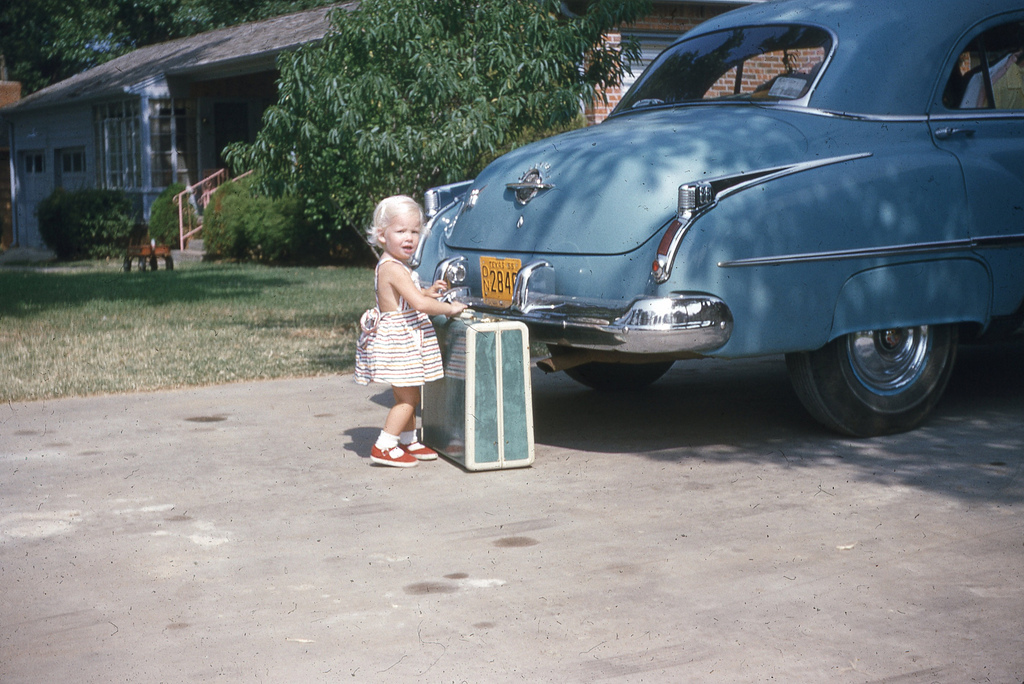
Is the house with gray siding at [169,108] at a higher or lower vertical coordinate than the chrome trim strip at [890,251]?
higher

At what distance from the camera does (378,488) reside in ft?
17.0

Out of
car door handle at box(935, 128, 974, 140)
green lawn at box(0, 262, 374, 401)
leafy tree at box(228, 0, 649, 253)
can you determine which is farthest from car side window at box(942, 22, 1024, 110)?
green lawn at box(0, 262, 374, 401)

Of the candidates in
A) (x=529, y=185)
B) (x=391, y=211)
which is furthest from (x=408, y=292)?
(x=529, y=185)

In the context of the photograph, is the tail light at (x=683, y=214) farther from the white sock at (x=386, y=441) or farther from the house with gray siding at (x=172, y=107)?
the house with gray siding at (x=172, y=107)

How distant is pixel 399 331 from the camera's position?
5504 millimetres

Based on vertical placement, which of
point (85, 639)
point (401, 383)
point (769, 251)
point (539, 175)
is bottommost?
point (85, 639)

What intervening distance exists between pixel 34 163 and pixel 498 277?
30.6 m

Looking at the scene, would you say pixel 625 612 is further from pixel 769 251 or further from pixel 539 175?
pixel 539 175

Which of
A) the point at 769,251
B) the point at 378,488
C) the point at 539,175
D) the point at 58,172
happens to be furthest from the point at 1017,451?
the point at 58,172

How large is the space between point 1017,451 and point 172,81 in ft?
76.4

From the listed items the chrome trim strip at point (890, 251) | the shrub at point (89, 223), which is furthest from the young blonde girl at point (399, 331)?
the shrub at point (89, 223)

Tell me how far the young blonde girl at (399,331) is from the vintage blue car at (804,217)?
419mm

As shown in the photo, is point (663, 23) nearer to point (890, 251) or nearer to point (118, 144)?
point (890, 251)

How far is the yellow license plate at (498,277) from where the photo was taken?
569 cm
